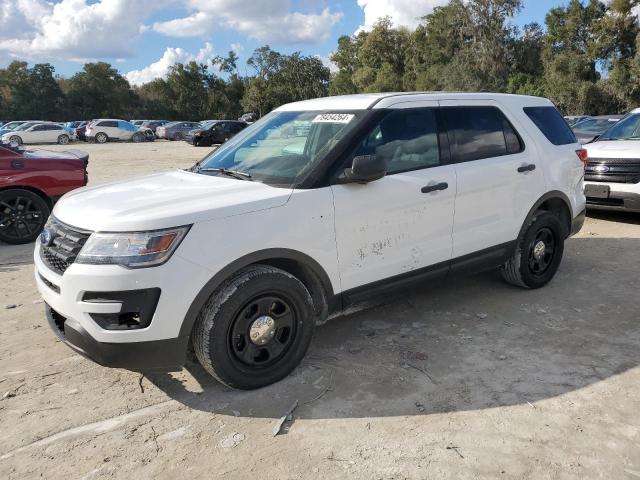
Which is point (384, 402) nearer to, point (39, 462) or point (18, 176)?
point (39, 462)

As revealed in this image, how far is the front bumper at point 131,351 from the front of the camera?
2951mm

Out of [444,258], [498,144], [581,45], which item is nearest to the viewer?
[444,258]

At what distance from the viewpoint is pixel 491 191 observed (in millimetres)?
4430

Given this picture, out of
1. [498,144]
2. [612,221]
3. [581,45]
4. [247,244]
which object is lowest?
[612,221]

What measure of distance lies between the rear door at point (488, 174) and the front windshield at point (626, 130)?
5.12 m

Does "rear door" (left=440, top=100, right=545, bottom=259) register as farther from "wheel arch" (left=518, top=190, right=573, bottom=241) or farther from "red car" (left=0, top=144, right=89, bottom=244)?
→ "red car" (left=0, top=144, right=89, bottom=244)

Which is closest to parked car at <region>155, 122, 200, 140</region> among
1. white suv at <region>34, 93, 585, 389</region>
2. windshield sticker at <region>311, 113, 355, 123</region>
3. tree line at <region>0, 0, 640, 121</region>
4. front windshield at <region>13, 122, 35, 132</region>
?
front windshield at <region>13, 122, 35, 132</region>

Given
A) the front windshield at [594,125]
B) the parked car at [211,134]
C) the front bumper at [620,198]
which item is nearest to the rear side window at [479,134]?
the front bumper at [620,198]

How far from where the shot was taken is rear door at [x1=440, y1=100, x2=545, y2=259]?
4.25 metres

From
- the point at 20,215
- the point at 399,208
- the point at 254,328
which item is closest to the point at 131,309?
the point at 254,328

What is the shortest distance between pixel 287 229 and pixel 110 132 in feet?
125

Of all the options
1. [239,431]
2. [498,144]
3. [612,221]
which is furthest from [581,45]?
[239,431]

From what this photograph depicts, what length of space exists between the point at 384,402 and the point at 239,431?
89 cm

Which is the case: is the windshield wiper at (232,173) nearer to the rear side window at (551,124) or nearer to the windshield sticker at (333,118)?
the windshield sticker at (333,118)
